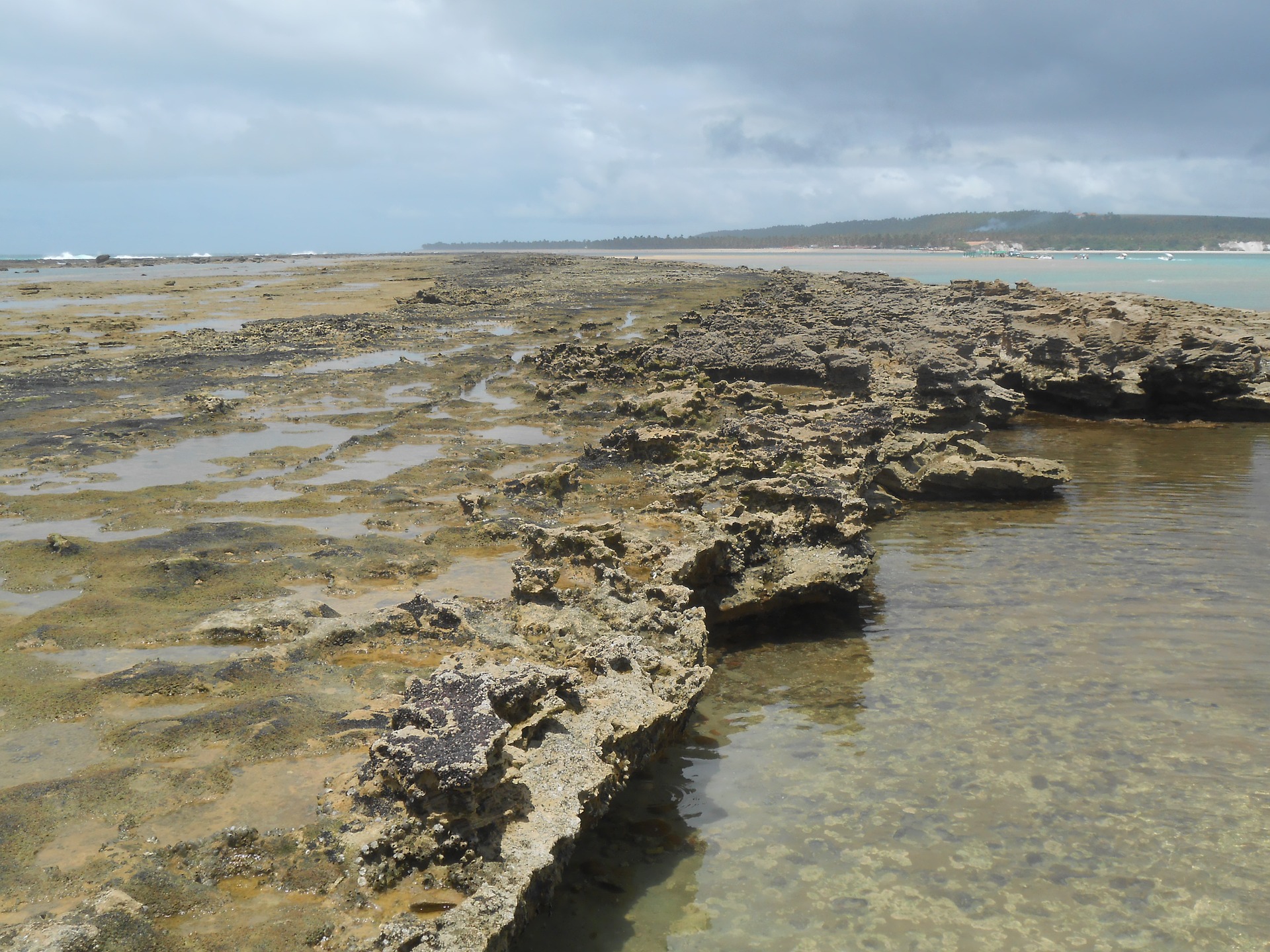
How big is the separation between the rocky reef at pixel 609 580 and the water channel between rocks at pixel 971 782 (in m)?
0.47

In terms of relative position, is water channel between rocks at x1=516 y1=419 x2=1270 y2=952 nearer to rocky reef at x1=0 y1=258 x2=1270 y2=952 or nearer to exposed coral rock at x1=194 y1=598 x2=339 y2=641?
rocky reef at x1=0 y1=258 x2=1270 y2=952

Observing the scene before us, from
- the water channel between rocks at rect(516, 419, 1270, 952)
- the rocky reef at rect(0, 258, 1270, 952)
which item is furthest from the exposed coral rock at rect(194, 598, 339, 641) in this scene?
the water channel between rocks at rect(516, 419, 1270, 952)

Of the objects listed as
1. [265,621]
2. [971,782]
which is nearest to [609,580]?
[265,621]

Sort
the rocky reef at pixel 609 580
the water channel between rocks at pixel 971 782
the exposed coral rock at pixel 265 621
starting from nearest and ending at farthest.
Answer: the rocky reef at pixel 609 580
the water channel between rocks at pixel 971 782
the exposed coral rock at pixel 265 621

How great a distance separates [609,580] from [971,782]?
280 centimetres

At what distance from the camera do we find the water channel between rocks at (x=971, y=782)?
159 inches

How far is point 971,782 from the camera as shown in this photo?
513 cm

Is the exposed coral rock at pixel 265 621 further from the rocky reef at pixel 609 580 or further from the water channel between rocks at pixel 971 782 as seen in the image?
the water channel between rocks at pixel 971 782

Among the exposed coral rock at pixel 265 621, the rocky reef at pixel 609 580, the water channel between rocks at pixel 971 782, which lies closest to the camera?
the rocky reef at pixel 609 580

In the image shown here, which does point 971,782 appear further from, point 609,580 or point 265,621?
point 265,621

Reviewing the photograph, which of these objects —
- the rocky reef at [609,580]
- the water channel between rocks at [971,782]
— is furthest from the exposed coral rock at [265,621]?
the water channel between rocks at [971,782]

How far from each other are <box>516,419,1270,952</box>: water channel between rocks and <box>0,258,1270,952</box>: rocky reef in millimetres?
467

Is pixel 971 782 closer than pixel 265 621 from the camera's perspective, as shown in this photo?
Yes

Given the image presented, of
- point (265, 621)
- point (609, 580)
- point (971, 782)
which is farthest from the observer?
point (609, 580)
